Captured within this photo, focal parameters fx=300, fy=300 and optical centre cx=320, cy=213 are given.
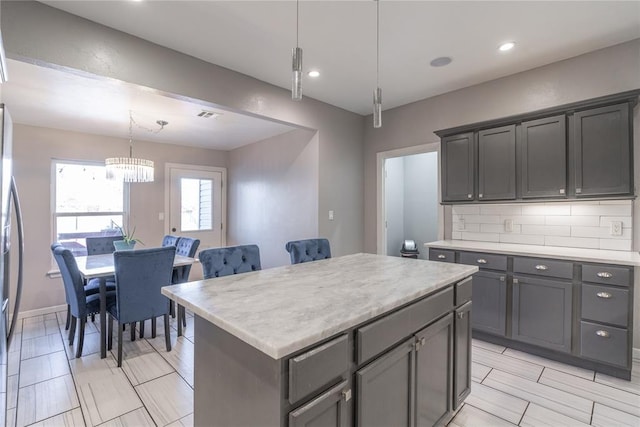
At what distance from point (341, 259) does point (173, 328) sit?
2.30 m

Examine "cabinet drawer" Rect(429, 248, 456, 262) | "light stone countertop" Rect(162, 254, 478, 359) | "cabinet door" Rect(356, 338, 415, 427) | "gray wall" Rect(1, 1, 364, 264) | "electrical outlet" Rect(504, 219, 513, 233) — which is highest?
"gray wall" Rect(1, 1, 364, 264)

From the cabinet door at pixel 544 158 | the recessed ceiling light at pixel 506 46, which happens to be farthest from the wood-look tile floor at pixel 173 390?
the recessed ceiling light at pixel 506 46

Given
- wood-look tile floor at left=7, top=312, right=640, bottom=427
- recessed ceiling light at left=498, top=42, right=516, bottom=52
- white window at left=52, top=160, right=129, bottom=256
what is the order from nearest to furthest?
1. wood-look tile floor at left=7, top=312, right=640, bottom=427
2. recessed ceiling light at left=498, top=42, right=516, bottom=52
3. white window at left=52, top=160, right=129, bottom=256

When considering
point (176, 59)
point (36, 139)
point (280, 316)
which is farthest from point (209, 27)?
point (36, 139)

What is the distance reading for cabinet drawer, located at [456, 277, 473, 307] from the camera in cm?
183

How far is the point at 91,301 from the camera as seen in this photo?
9.35 ft

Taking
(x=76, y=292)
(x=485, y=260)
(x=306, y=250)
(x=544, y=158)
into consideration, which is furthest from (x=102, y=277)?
(x=544, y=158)

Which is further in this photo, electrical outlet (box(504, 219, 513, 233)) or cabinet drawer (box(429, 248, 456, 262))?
electrical outlet (box(504, 219, 513, 233))

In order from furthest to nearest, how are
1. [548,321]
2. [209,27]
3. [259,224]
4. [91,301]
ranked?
1. [259,224]
2. [91,301]
3. [548,321]
4. [209,27]

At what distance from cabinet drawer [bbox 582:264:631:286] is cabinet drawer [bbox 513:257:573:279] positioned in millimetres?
103

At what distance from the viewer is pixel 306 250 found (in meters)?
2.65

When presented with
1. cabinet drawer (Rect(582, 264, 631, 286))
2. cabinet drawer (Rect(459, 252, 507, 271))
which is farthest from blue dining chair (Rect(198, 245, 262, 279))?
cabinet drawer (Rect(582, 264, 631, 286))

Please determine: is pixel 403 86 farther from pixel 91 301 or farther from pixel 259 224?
pixel 91 301

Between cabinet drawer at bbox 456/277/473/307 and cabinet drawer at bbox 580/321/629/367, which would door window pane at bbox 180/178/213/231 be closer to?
cabinet drawer at bbox 456/277/473/307
